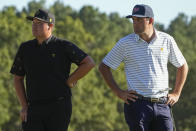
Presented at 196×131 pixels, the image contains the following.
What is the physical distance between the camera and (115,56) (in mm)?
8648

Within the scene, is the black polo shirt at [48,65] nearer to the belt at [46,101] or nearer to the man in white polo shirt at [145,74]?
the belt at [46,101]

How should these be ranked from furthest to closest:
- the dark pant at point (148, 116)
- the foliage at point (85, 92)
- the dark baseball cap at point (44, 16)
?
1. the foliage at point (85, 92)
2. the dark baseball cap at point (44, 16)
3. the dark pant at point (148, 116)

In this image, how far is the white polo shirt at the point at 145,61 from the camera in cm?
845

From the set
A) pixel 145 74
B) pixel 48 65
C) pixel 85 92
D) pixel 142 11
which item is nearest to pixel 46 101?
pixel 48 65

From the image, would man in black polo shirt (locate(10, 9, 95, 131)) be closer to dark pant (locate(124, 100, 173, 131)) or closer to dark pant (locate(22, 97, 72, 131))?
dark pant (locate(22, 97, 72, 131))

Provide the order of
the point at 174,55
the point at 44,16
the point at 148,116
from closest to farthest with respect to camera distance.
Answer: the point at 148,116 < the point at 44,16 < the point at 174,55

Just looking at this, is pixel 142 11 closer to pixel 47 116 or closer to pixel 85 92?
pixel 47 116

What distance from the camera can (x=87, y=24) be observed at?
11031 centimetres

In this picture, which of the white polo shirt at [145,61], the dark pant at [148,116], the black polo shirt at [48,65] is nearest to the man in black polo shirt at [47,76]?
the black polo shirt at [48,65]

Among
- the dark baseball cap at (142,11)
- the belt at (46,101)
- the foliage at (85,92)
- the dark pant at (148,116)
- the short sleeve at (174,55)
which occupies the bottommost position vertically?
the foliage at (85,92)

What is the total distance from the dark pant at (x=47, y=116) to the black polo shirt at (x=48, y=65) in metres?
0.10

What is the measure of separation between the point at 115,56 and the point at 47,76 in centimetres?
91

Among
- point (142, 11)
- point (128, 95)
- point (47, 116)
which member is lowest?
point (47, 116)

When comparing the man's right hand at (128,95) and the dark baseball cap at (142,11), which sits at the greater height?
the dark baseball cap at (142,11)
